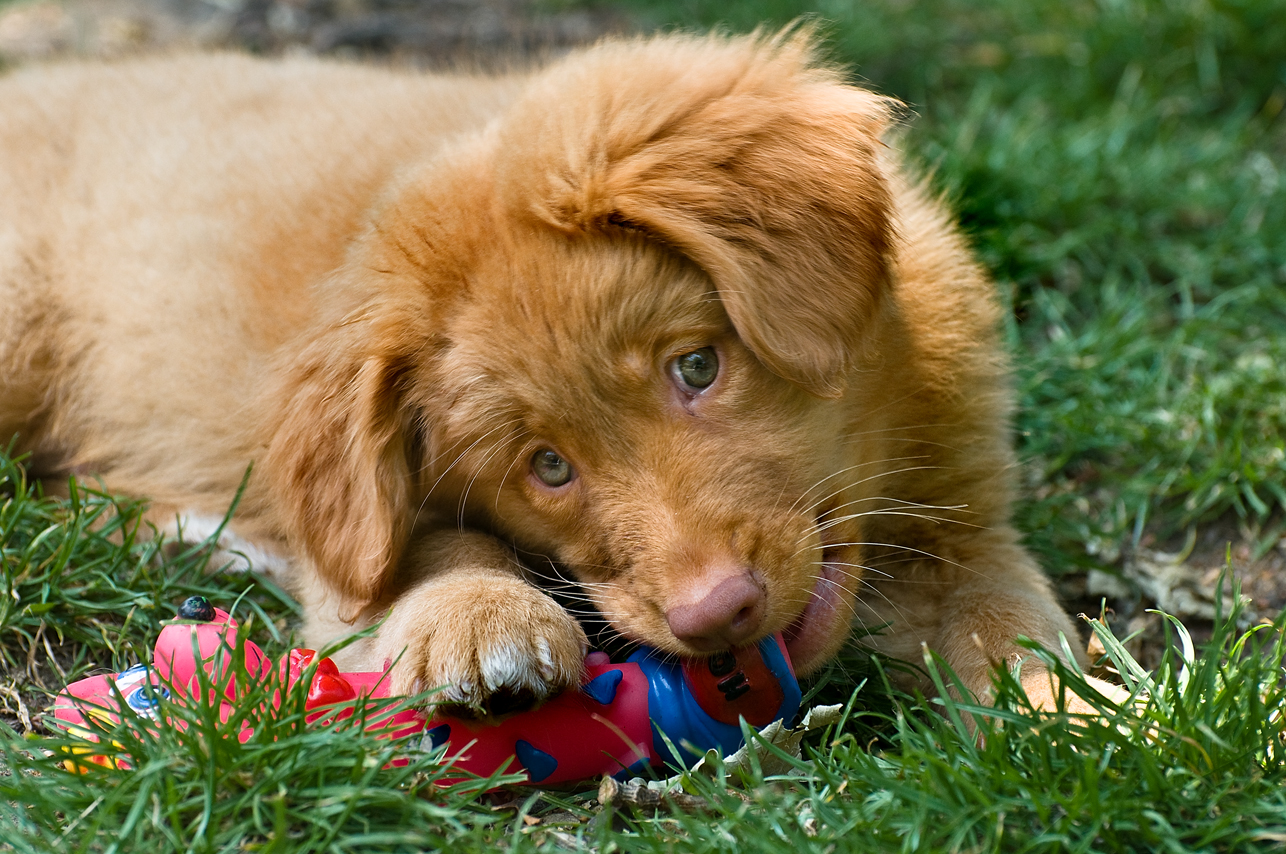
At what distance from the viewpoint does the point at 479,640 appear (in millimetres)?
2523

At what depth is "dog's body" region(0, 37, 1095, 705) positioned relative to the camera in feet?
8.46

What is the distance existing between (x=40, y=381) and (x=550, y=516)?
2.03 meters

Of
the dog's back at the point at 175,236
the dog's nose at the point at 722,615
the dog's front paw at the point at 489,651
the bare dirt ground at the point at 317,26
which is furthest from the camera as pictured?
the bare dirt ground at the point at 317,26

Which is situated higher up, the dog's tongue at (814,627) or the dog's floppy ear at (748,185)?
the dog's floppy ear at (748,185)

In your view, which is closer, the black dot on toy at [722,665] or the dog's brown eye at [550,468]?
the black dot on toy at [722,665]

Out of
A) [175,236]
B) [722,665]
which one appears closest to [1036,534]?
[722,665]

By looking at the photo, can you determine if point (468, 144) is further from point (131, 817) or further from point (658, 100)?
point (131, 817)

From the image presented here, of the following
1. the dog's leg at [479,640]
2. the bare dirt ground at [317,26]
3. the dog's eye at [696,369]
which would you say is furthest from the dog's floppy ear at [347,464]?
the bare dirt ground at [317,26]

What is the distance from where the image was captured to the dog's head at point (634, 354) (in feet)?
8.38

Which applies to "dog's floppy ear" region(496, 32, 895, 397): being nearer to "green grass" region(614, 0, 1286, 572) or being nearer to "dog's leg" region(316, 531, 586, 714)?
"dog's leg" region(316, 531, 586, 714)

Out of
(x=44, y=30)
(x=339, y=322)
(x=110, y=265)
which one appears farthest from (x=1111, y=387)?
(x=44, y=30)

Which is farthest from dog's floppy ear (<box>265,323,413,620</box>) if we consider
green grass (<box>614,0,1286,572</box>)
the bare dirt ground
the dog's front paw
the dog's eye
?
the bare dirt ground

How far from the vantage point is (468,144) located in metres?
3.10

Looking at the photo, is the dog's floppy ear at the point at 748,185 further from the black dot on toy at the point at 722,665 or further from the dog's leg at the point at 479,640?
the dog's leg at the point at 479,640
